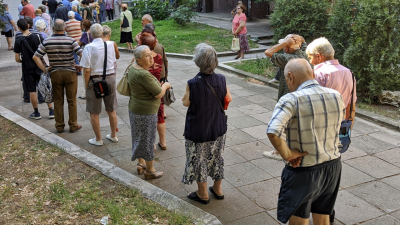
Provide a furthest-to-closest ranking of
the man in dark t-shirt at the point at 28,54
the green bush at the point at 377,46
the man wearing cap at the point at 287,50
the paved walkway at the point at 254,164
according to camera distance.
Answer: the green bush at the point at 377,46 → the man in dark t-shirt at the point at 28,54 → the man wearing cap at the point at 287,50 → the paved walkway at the point at 254,164

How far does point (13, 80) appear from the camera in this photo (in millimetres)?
10953

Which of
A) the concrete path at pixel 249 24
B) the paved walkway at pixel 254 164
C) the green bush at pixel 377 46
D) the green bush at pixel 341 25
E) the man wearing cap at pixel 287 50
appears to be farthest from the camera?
the concrete path at pixel 249 24

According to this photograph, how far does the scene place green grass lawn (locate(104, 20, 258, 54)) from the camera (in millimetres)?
14641

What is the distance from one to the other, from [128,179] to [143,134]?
595 mm

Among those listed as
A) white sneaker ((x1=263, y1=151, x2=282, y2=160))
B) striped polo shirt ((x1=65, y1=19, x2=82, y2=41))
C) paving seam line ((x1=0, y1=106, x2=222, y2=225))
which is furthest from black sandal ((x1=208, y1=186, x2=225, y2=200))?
striped polo shirt ((x1=65, y1=19, x2=82, y2=41))

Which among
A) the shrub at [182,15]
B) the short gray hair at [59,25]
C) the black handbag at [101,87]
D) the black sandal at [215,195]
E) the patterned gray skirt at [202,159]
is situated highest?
the shrub at [182,15]

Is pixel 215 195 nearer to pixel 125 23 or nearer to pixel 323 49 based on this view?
pixel 323 49

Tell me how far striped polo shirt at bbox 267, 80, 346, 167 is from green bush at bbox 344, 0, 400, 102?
221 inches

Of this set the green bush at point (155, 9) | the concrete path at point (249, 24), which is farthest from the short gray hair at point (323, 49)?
the green bush at point (155, 9)

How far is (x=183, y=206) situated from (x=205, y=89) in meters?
1.29

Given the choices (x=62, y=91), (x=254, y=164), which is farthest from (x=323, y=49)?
(x=62, y=91)

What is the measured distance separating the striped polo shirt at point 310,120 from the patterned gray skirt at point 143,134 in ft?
7.33

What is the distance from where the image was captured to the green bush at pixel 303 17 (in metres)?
10.9

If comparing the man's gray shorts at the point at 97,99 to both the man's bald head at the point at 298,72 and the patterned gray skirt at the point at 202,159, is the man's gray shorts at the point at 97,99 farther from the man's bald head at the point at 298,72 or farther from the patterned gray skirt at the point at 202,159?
the man's bald head at the point at 298,72
